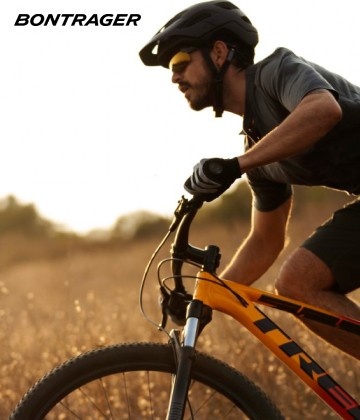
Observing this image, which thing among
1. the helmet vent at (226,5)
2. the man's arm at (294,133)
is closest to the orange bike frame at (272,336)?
the man's arm at (294,133)

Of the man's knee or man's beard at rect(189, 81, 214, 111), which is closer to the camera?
the man's knee

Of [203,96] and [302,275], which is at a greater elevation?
[203,96]

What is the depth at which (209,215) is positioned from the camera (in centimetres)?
2533

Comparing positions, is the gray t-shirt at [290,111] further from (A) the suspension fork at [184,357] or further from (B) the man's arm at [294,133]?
(A) the suspension fork at [184,357]

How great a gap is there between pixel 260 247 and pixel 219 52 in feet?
2.91

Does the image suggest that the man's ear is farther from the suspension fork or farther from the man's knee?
the suspension fork

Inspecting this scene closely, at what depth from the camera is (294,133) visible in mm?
3074

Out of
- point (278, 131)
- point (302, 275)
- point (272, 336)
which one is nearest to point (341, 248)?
point (302, 275)

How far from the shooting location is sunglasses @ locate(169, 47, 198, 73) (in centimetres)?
363

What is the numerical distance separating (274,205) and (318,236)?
1.92ft

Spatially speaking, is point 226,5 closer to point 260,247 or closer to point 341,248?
point 260,247

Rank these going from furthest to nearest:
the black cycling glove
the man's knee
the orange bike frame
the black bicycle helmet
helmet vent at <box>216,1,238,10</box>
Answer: helmet vent at <box>216,1,238,10</box> < the black bicycle helmet < the man's knee < the orange bike frame < the black cycling glove

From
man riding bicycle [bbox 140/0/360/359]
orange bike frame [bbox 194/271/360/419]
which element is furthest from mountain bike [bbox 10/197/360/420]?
man riding bicycle [bbox 140/0/360/359]

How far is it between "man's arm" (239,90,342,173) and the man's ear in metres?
0.67
